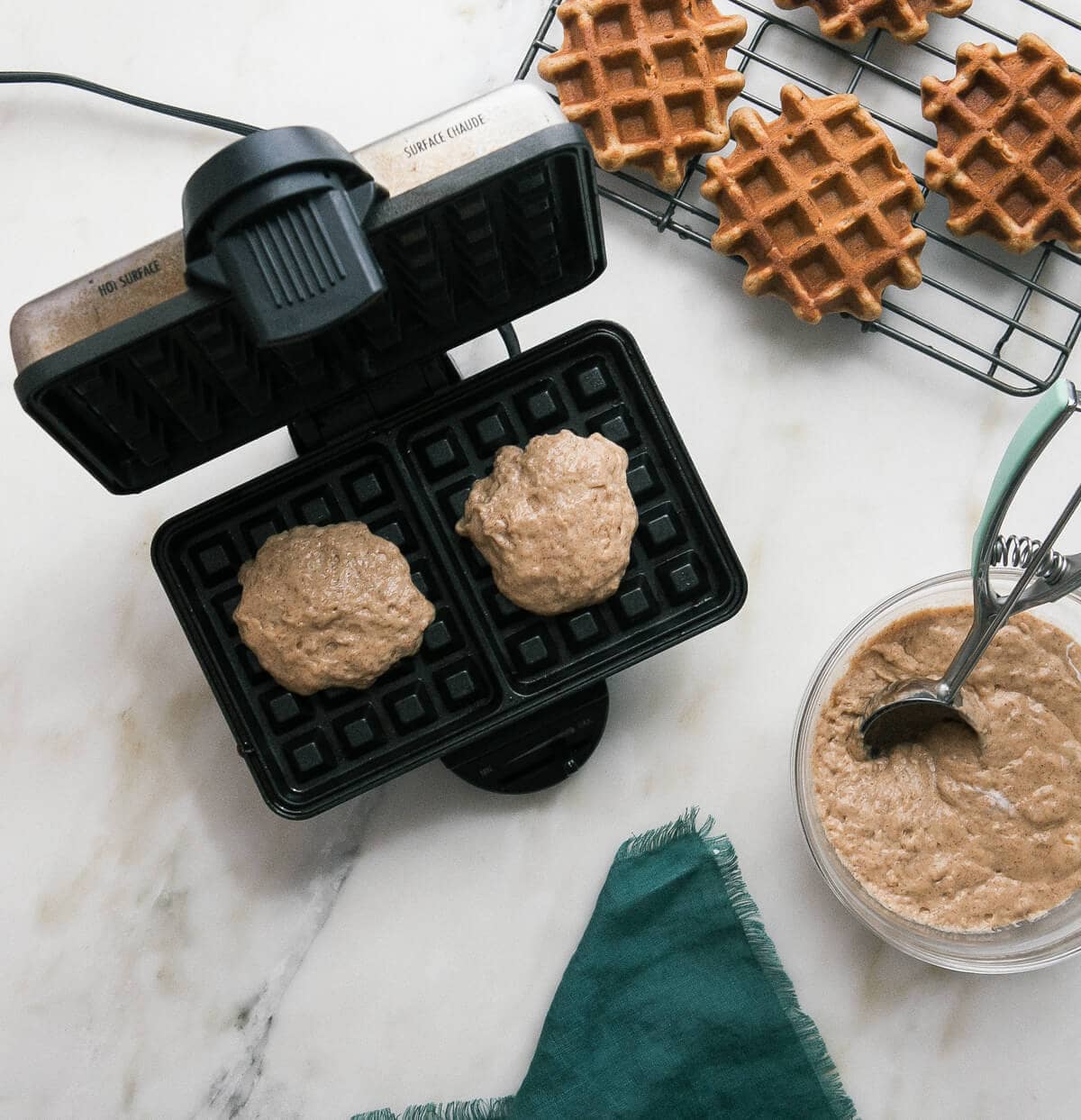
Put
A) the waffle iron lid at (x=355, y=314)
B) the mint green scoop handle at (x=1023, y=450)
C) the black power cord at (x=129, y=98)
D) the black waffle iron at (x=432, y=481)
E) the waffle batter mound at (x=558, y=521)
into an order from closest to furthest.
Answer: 1. the mint green scoop handle at (x=1023, y=450)
2. the waffle iron lid at (x=355, y=314)
3. the black waffle iron at (x=432, y=481)
4. the waffle batter mound at (x=558, y=521)
5. the black power cord at (x=129, y=98)

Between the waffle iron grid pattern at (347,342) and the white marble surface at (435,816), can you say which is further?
the white marble surface at (435,816)

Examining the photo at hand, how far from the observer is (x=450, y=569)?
1556mm

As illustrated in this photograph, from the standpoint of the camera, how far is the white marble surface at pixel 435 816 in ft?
5.61

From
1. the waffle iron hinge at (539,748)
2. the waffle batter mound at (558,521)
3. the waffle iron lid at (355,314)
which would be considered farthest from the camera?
the waffle iron hinge at (539,748)

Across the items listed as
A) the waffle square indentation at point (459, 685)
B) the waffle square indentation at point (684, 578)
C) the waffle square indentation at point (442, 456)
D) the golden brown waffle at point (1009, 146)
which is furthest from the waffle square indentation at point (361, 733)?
the golden brown waffle at point (1009, 146)

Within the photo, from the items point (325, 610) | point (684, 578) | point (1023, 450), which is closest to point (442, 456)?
point (325, 610)

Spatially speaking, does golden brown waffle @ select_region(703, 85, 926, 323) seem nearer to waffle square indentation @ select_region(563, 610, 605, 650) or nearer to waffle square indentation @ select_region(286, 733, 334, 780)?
waffle square indentation @ select_region(563, 610, 605, 650)

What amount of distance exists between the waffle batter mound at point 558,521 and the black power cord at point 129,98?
713 mm

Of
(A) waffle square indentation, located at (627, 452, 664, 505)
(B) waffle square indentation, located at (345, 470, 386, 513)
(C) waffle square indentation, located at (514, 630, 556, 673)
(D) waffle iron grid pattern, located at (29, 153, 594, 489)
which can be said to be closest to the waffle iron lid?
(D) waffle iron grid pattern, located at (29, 153, 594, 489)

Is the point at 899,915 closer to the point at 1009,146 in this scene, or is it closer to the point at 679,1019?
the point at 679,1019

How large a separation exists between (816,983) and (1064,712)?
1.81 ft

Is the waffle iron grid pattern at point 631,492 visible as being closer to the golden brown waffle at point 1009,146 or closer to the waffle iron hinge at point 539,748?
the waffle iron hinge at point 539,748

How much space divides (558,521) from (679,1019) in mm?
783

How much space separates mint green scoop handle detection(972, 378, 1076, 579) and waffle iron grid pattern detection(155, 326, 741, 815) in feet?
1.27
